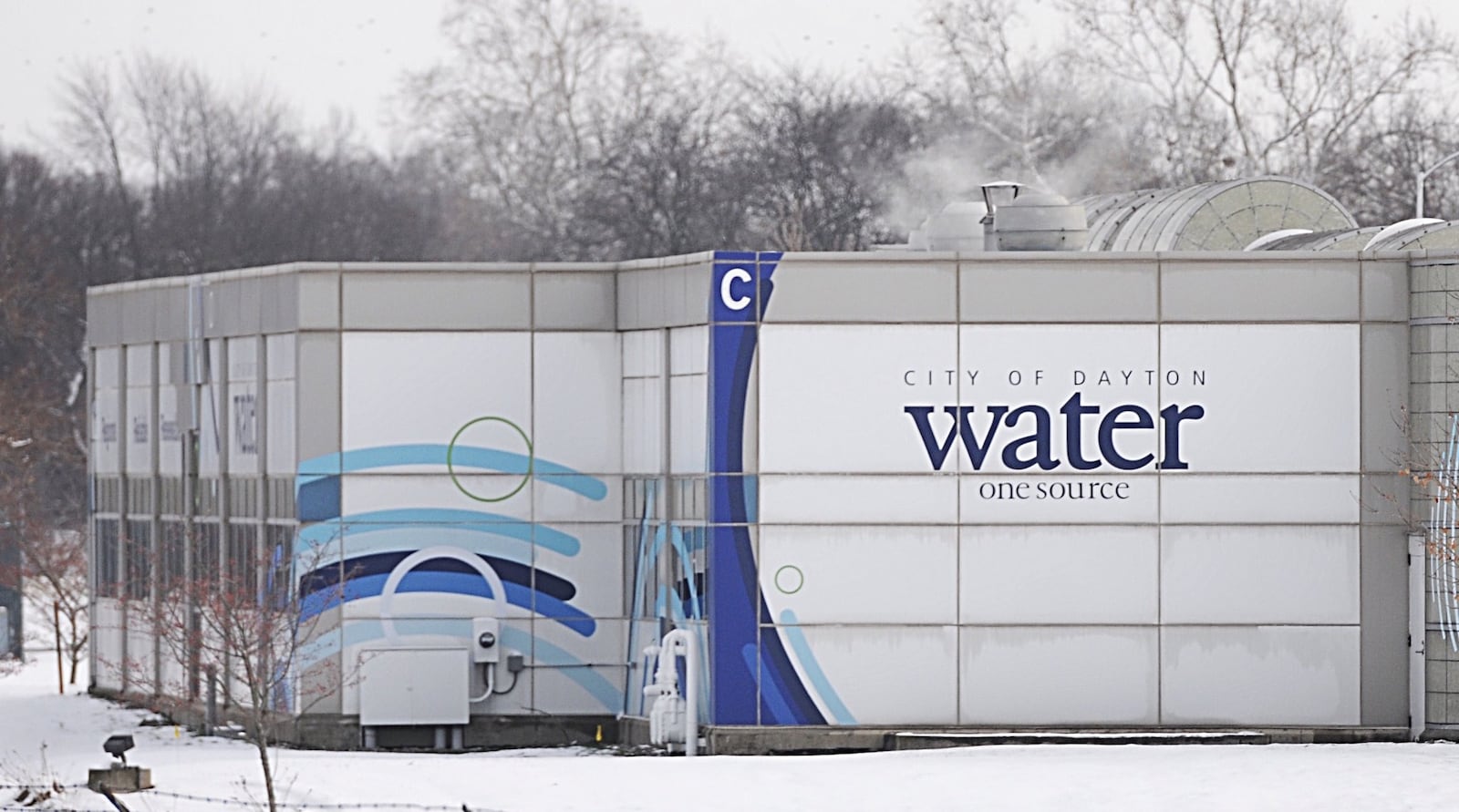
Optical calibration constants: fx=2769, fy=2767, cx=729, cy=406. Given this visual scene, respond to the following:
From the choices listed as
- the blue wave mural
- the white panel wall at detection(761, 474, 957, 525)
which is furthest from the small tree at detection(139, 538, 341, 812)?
the white panel wall at detection(761, 474, 957, 525)

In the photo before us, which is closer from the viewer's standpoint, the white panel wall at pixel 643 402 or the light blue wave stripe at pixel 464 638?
the white panel wall at pixel 643 402

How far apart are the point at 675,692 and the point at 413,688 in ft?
10.1

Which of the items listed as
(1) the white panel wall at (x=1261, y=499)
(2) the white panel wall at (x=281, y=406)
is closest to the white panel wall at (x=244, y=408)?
(2) the white panel wall at (x=281, y=406)

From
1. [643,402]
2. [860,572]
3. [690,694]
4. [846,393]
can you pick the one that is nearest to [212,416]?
[643,402]

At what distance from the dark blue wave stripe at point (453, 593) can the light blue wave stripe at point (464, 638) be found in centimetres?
28

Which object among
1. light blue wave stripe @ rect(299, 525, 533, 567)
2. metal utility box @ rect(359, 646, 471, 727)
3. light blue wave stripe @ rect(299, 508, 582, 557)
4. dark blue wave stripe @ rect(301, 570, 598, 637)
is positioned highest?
light blue wave stripe @ rect(299, 508, 582, 557)

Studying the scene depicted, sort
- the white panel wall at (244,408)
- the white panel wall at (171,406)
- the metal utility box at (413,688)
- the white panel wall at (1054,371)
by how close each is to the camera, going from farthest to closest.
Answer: the white panel wall at (171,406) → the white panel wall at (244,408) → the metal utility box at (413,688) → the white panel wall at (1054,371)

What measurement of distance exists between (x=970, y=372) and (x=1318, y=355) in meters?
3.48

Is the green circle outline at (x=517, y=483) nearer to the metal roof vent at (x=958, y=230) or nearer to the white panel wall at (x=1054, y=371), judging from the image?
the white panel wall at (x=1054, y=371)

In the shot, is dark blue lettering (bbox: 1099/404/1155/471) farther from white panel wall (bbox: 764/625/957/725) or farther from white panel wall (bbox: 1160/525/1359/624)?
white panel wall (bbox: 764/625/957/725)

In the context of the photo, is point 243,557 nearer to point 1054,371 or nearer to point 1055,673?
point 1055,673

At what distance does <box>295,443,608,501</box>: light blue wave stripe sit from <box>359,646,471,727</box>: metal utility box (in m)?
2.00

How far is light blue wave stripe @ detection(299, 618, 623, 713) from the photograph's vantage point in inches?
1161

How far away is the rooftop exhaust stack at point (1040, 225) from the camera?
1171 inches
